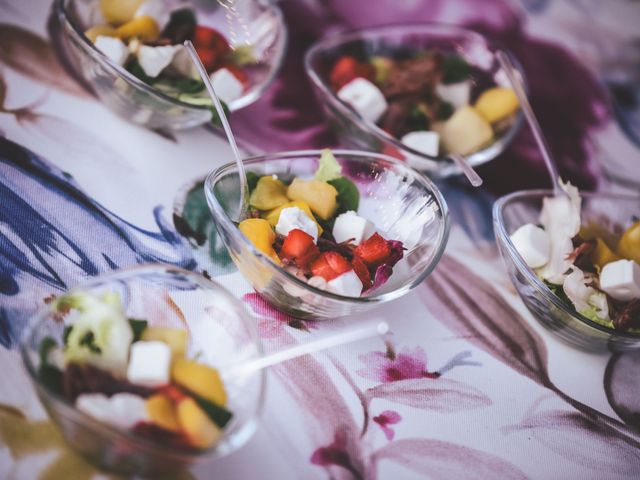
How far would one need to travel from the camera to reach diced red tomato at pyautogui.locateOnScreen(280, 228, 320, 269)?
3.40 ft

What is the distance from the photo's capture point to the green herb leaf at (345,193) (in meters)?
1.20

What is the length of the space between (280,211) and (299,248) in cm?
13

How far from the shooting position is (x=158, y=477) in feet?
2.82

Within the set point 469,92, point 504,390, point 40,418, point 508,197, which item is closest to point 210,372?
point 40,418

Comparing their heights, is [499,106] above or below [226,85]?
below

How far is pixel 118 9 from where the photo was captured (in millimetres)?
1315

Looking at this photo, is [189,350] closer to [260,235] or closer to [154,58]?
[260,235]

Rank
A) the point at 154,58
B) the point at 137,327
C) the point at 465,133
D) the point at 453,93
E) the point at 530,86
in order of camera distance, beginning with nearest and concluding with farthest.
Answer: the point at 137,327, the point at 154,58, the point at 465,133, the point at 453,93, the point at 530,86

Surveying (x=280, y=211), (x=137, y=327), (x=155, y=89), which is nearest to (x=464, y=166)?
(x=280, y=211)

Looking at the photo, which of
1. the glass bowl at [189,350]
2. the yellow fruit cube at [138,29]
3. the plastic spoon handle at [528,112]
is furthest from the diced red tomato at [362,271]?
the yellow fruit cube at [138,29]

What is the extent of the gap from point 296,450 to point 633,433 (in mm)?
665

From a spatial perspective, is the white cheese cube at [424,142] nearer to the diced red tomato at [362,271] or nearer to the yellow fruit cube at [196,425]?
the diced red tomato at [362,271]

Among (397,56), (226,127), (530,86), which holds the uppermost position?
(226,127)

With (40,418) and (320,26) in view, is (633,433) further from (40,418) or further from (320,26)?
(320,26)
